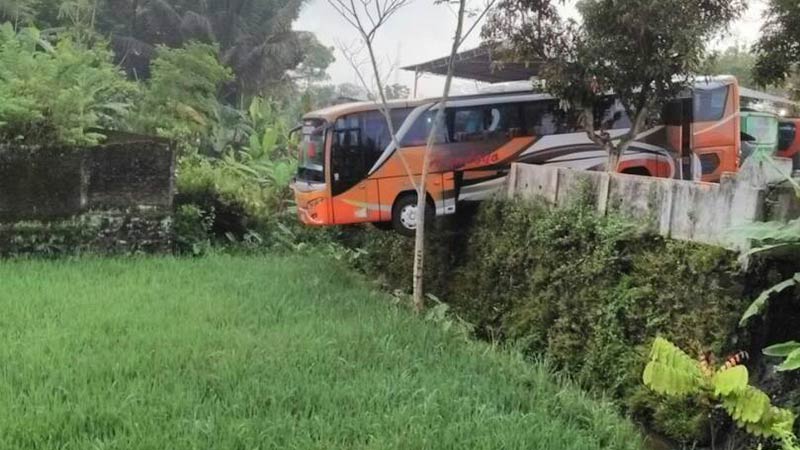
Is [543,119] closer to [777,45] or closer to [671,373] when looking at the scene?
[777,45]

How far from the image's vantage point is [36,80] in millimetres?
8992

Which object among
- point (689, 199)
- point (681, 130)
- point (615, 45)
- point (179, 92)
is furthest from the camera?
point (179, 92)

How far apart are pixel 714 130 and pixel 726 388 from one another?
24.0 ft

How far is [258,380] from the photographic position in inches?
169

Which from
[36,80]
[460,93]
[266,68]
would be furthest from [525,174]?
[266,68]

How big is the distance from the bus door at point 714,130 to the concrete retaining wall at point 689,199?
409 centimetres

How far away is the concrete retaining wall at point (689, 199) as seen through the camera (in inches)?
188

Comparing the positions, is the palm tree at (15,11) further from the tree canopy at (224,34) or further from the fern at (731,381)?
the fern at (731,381)

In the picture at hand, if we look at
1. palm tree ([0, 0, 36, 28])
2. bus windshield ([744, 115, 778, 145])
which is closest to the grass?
bus windshield ([744, 115, 778, 145])

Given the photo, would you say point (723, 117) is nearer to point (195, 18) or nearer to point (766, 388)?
point (766, 388)

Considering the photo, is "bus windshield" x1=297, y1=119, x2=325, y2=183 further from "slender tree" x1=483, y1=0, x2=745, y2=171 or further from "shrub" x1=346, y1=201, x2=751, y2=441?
"slender tree" x1=483, y1=0, x2=745, y2=171

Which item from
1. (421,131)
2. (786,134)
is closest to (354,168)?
(421,131)

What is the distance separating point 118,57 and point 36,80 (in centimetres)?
1704

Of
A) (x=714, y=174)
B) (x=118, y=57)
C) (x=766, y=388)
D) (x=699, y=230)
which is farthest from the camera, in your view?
(x=118, y=57)
